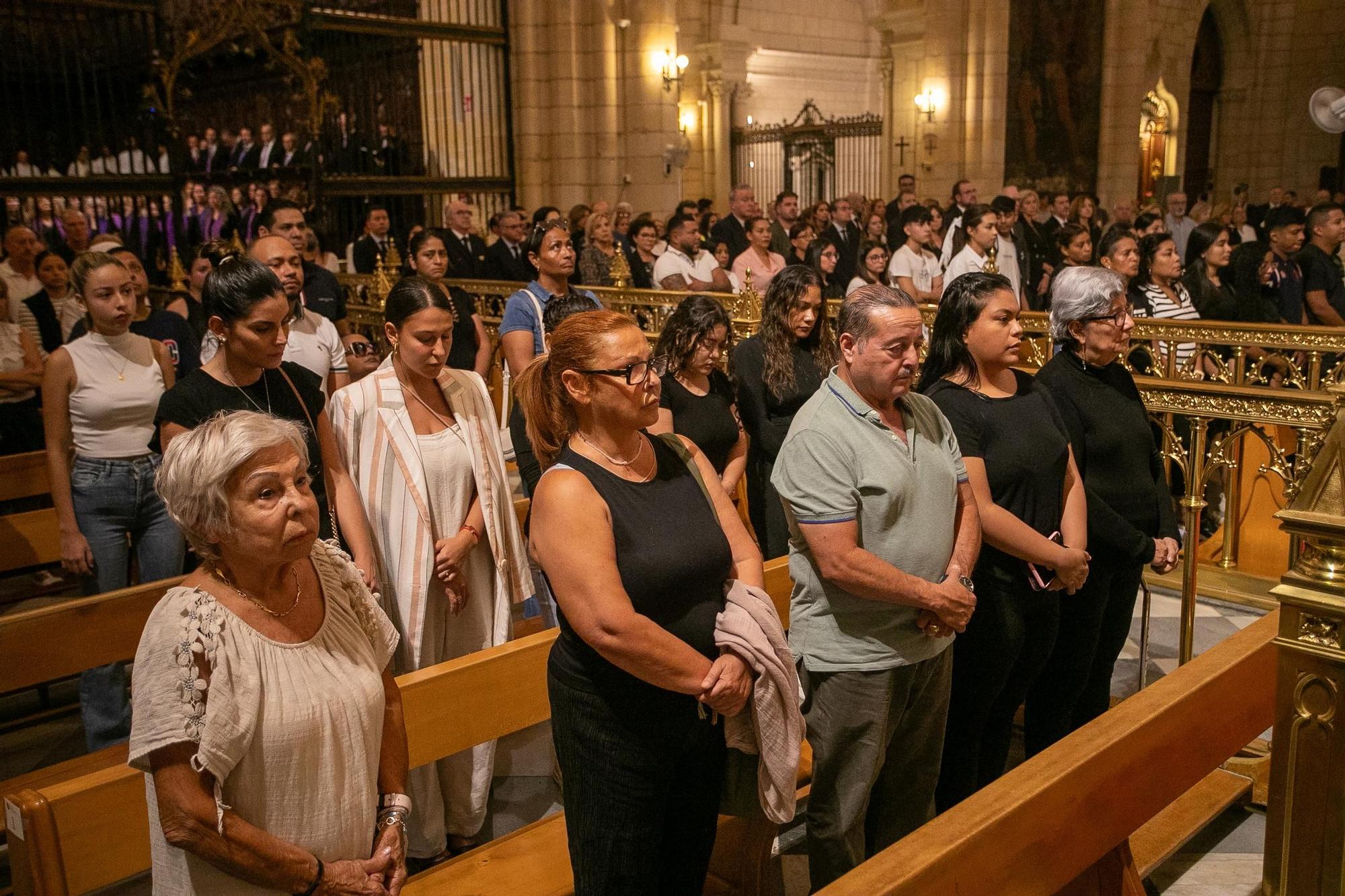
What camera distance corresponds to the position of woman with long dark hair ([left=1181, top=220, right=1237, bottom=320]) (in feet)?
23.7

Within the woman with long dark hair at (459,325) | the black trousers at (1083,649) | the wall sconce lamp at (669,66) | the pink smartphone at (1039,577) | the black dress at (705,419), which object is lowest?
the black trousers at (1083,649)

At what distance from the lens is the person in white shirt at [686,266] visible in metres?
8.02

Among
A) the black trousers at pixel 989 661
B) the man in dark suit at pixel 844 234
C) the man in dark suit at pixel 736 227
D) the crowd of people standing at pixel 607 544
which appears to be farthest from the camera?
the man in dark suit at pixel 844 234

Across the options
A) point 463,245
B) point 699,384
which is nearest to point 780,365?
point 699,384

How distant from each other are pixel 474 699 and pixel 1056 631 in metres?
1.71

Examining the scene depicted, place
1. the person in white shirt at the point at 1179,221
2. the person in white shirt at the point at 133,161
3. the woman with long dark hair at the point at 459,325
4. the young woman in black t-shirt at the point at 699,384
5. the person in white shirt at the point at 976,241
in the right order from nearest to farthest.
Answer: the young woman in black t-shirt at the point at 699,384 < the woman with long dark hair at the point at 459,325 < the person in white shirt at the point at 976,241 < the person in white shirt at the point at 133,161 < the person in white shirt at the point at 1179,221

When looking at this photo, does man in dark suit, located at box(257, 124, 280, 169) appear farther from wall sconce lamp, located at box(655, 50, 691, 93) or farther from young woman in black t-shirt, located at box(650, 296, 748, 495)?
young woman in black t-shirt, located at box(650, 296, 748, 495)

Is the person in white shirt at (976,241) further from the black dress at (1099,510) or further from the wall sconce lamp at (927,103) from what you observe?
the wall sconce lamp at (927,103)

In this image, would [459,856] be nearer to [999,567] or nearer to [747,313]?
[999,567]

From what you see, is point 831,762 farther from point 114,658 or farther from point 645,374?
point 114,658

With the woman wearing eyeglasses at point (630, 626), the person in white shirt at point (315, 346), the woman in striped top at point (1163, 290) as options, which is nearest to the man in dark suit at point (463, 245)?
the person in white shirt at point (315, 346)

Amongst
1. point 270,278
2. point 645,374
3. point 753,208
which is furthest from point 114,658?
point 753,208

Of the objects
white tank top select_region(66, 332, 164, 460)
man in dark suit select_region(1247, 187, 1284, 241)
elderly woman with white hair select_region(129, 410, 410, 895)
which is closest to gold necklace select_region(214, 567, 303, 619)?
elderly woman with white hair select_region(129, 410, 410, 895)

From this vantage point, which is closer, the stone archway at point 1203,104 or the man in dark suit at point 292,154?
the man in dark suit at point 292,154
